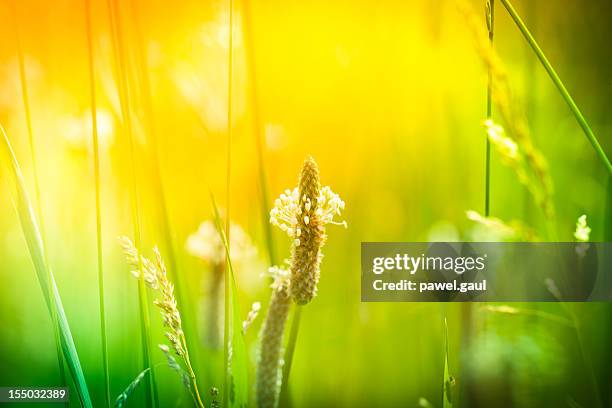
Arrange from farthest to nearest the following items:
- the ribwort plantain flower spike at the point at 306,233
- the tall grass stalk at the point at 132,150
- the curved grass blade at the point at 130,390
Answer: the tall grass stalk at the point at 132,150
the curved grass blade at the point at 130,390
the ribwort plantain flower spike at the point at 306,233

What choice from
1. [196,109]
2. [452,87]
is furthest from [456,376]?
[196,109]

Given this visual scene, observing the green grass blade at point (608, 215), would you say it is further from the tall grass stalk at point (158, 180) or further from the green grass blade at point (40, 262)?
the green grass blade at point (40, 262)

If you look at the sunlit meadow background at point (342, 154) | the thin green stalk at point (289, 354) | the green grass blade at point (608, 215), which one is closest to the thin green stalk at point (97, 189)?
the sunlit meadow background at point (342, 154)

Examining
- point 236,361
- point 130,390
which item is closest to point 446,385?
point 236,361

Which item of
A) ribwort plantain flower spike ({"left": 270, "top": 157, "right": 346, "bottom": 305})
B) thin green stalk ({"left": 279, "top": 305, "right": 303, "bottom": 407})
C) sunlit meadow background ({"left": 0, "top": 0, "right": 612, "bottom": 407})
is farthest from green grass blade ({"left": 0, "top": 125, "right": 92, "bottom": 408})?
ribwort plantain flower spike ({"left": 270, "top": 157, "right": 346, "bottom": 305})

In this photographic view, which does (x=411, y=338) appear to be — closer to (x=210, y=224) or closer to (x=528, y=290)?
(x=528, y=290)
